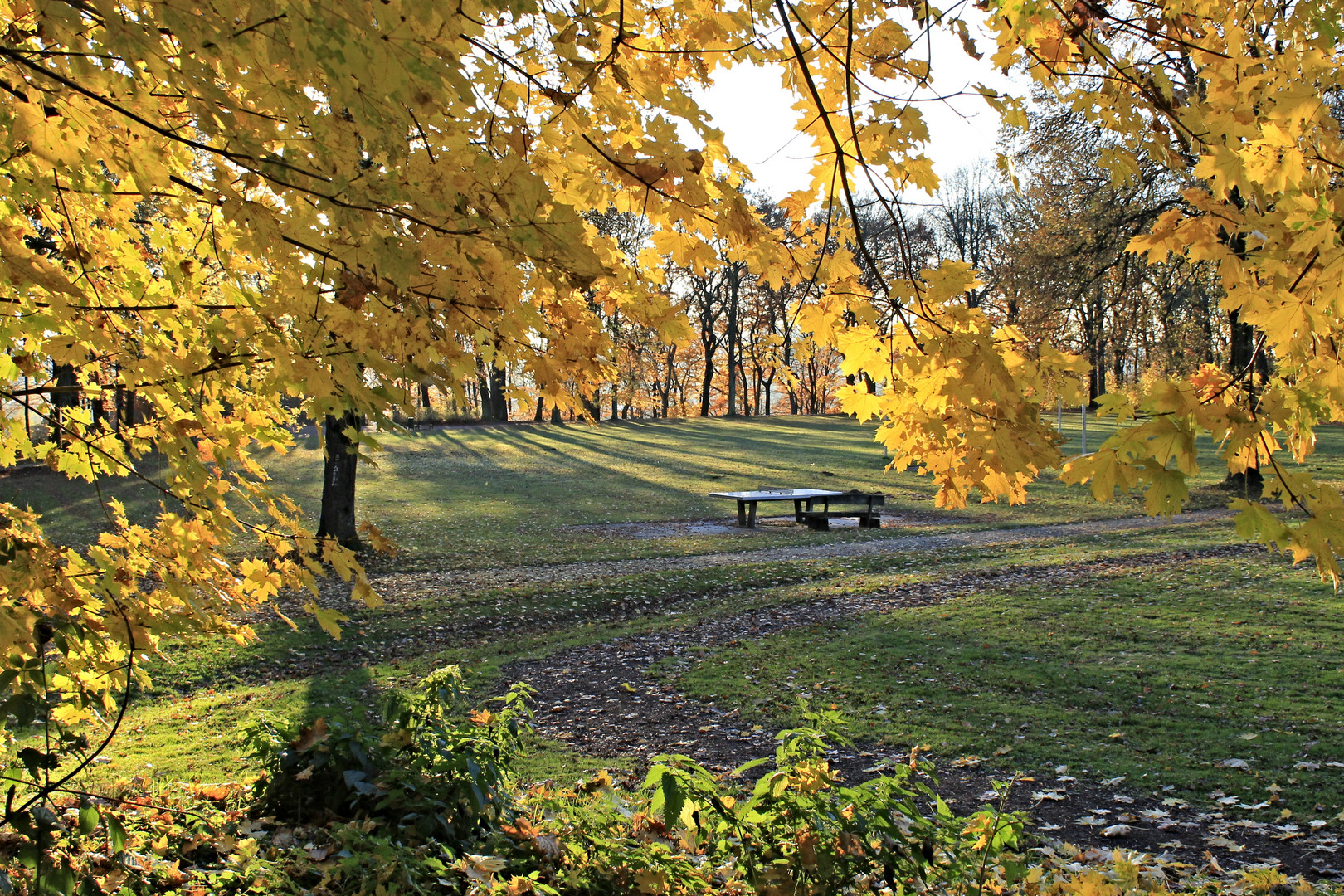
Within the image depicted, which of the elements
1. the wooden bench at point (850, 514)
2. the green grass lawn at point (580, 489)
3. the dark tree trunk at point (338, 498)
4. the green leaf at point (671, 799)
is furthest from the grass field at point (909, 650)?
the green leaf at point (671, 799)

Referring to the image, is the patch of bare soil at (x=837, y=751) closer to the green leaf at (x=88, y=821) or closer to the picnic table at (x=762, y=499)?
the green leaf at (x=88, y=821)

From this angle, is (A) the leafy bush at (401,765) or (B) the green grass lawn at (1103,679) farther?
(B) the green grass lawn at (1103,679)

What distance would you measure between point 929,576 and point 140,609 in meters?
10.2

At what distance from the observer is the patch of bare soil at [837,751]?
13.7ft

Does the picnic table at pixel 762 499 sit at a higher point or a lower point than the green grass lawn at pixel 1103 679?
higher

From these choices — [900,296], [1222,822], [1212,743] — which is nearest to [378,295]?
[900,296]

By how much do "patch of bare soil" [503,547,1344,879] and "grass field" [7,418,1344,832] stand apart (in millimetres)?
256

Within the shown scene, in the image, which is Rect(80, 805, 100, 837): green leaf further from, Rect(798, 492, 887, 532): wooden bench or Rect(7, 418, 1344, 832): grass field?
Rect(798, 492, 887, 532): wooden bench

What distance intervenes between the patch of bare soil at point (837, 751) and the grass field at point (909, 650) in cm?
26

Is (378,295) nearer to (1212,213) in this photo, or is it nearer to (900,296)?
(900,296)

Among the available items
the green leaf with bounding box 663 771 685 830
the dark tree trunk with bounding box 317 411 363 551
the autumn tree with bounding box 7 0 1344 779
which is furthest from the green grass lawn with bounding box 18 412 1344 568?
the green leaf with bounding box 663 771 685 830

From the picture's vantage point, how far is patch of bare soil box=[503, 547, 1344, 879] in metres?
4.19

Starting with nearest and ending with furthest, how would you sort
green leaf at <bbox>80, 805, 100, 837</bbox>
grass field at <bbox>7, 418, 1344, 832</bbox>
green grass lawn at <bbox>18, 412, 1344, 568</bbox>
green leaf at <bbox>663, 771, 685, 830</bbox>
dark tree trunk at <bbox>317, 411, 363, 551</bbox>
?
1. green leaf at <bbox>80, 805, 100, 837</bbox>
2. green leaf at <bbox>663, 771, 685, 830</bbox>
3. grass field at <bbox>7, 418, 1344, 832</bbox>
4. dark tree trunk at <bbox>317, 411, 363, 551</bbox>
5. green grass lawn at <bbox>18, 412, 1344, 568</bbox>

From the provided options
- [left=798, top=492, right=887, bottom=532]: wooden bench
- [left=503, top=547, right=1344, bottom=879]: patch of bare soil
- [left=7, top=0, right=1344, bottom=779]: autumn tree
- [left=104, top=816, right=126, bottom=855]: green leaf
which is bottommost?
[left=503, top=547, right=1344, bottom=879]: patch of bare soil
